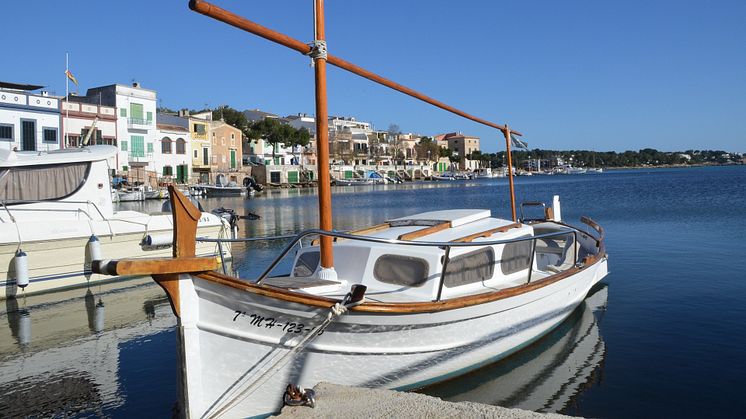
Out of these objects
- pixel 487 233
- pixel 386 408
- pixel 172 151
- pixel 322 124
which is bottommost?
pixel 386 408

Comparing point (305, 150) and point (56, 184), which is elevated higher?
point (305, 150)

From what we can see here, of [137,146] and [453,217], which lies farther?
[137,146]

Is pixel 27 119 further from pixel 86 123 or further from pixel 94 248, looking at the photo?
pixel 94 248

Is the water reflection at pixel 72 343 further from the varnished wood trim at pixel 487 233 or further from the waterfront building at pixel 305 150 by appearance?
the waterfront building at pixel 305 150

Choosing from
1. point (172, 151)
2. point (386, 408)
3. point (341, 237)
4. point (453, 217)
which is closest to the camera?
point (386, 408)

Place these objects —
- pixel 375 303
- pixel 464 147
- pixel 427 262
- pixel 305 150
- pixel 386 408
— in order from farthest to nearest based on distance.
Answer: pixel 464 147
pixel 305 150
pixel 427 262
pixel 375 303
pixel 386 408

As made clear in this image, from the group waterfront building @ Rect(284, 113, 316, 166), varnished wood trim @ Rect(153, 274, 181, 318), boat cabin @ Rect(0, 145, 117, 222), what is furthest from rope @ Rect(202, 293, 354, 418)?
waterfront building @ Rect(284, 113, 316, 166)

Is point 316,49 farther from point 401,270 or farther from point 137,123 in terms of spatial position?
point 137,123

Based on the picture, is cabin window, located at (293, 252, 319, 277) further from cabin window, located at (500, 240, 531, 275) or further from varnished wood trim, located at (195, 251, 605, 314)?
cabin window, located at (500, 240, 531, 275)

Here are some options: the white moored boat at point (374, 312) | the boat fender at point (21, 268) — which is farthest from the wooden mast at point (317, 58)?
the boat fender at point (21, 268)

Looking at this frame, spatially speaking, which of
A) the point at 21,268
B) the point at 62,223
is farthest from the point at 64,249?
the point at 21,268

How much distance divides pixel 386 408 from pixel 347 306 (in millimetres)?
1172

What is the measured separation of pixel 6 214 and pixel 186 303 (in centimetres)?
1257

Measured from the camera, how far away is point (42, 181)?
16.5 meters
